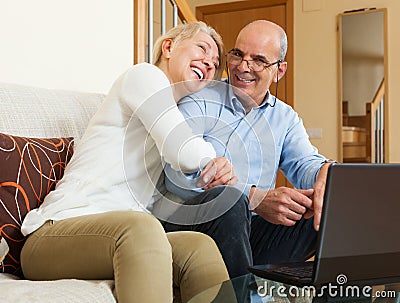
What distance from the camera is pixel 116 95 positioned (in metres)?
1.55

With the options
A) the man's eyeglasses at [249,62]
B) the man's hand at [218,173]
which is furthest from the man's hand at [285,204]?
the man's eyeglasses at [249,62]

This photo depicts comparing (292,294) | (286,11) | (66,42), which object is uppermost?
(286,11)

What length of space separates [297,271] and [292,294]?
0.47 feet

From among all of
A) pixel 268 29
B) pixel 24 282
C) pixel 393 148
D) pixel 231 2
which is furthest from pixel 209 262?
pixel 231 2

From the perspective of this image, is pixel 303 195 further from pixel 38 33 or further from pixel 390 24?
pixel 390 24

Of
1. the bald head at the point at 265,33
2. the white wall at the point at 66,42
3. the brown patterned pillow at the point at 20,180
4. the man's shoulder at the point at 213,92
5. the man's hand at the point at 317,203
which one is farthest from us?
the bald head at the point at 265,33

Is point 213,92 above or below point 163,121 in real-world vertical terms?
above

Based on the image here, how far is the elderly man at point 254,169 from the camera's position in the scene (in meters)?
1.54

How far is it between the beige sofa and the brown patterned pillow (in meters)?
0.02

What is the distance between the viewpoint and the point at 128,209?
4.97 ft

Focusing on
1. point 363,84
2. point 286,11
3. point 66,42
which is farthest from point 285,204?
point 286,11

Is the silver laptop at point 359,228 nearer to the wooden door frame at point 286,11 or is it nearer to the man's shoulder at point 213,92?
the man's shoulder at point 213,92

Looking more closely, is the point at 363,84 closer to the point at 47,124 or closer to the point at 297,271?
the point at 47,124

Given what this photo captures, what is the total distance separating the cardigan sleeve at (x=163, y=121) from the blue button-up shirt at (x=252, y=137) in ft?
0.51
